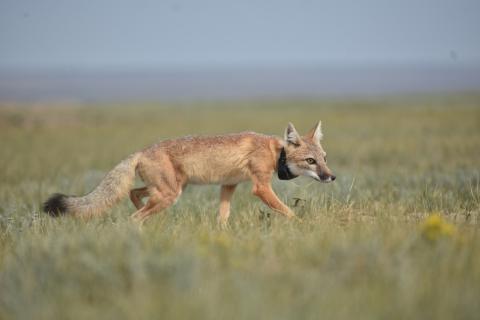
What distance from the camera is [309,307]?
444 centimetres

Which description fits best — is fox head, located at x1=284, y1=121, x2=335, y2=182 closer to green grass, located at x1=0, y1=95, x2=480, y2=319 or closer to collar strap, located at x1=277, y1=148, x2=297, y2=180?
collar strap, located at x1=277, y1=148, x2=297, y2=180

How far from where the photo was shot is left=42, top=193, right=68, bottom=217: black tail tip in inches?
316

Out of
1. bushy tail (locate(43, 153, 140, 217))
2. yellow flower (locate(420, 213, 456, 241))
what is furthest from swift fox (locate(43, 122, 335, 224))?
yellow flower (locate(420, 213, 456, 241))

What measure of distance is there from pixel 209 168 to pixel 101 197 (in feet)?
5.55

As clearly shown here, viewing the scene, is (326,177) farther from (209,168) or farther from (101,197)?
(101,197)

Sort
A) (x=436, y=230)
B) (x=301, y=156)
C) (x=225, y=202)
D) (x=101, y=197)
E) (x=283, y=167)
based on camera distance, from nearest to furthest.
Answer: (x=436, y=230) < (x=101, y=197) < (x=301, y=156) < (x=283, y=167) < (x=225, y=202)

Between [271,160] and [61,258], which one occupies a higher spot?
[271,160]

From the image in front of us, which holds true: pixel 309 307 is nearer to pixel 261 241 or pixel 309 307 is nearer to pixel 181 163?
pixel 261 241

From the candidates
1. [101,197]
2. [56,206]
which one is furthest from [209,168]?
[56,206]

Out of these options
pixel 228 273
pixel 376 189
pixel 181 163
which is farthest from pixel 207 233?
pixel 376 189

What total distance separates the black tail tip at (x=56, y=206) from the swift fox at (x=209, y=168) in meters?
0.13

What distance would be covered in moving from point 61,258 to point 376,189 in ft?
24.5

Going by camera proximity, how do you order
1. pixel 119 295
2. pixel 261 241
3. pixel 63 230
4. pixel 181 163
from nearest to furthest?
pixel 119 295, pixel 261 241, pixel 63 230, pixel 181 163

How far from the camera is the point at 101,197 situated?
8.44 m
